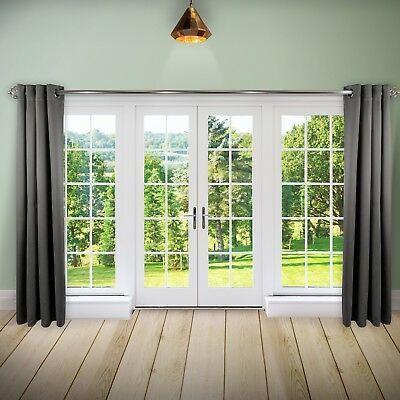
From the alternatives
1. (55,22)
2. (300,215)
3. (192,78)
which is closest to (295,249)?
(300,215)

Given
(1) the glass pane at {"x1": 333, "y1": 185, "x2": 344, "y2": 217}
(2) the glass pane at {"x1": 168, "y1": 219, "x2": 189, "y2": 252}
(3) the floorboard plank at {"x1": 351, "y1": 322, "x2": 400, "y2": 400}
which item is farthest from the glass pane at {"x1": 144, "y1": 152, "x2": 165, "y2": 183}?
(3) the floorboard plank at {"x1": 351, "y1": 322, "x2": 400, "y2": 400}

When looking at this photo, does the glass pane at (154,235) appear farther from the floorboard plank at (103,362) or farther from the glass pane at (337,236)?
the glass pane at (337,236)

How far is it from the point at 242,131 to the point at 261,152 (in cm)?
26

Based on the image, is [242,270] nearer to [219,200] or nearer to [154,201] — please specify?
[219,200]

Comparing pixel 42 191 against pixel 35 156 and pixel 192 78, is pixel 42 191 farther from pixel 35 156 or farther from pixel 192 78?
pixel 192 78

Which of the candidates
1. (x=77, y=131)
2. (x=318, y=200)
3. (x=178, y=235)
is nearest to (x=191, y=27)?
(x=77, y=131)

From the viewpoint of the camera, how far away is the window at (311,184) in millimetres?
5383

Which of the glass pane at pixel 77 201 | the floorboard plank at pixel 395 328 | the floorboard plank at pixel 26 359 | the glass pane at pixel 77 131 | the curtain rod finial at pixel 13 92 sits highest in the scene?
the curtain rod finial at pixel 13 92

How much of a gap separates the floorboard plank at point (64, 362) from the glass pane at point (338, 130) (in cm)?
269

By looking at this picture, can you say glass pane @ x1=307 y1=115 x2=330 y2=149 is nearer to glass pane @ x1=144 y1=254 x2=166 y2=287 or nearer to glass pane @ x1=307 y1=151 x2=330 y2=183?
glass pane @ x1=307 y1=151 x2=330 y2=183

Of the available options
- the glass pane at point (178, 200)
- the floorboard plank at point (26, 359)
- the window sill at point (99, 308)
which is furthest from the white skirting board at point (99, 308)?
the glass pane at point (178, 200)

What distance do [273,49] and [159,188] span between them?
1.63 meters

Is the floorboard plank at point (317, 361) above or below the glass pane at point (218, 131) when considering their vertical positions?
below

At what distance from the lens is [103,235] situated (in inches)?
216
